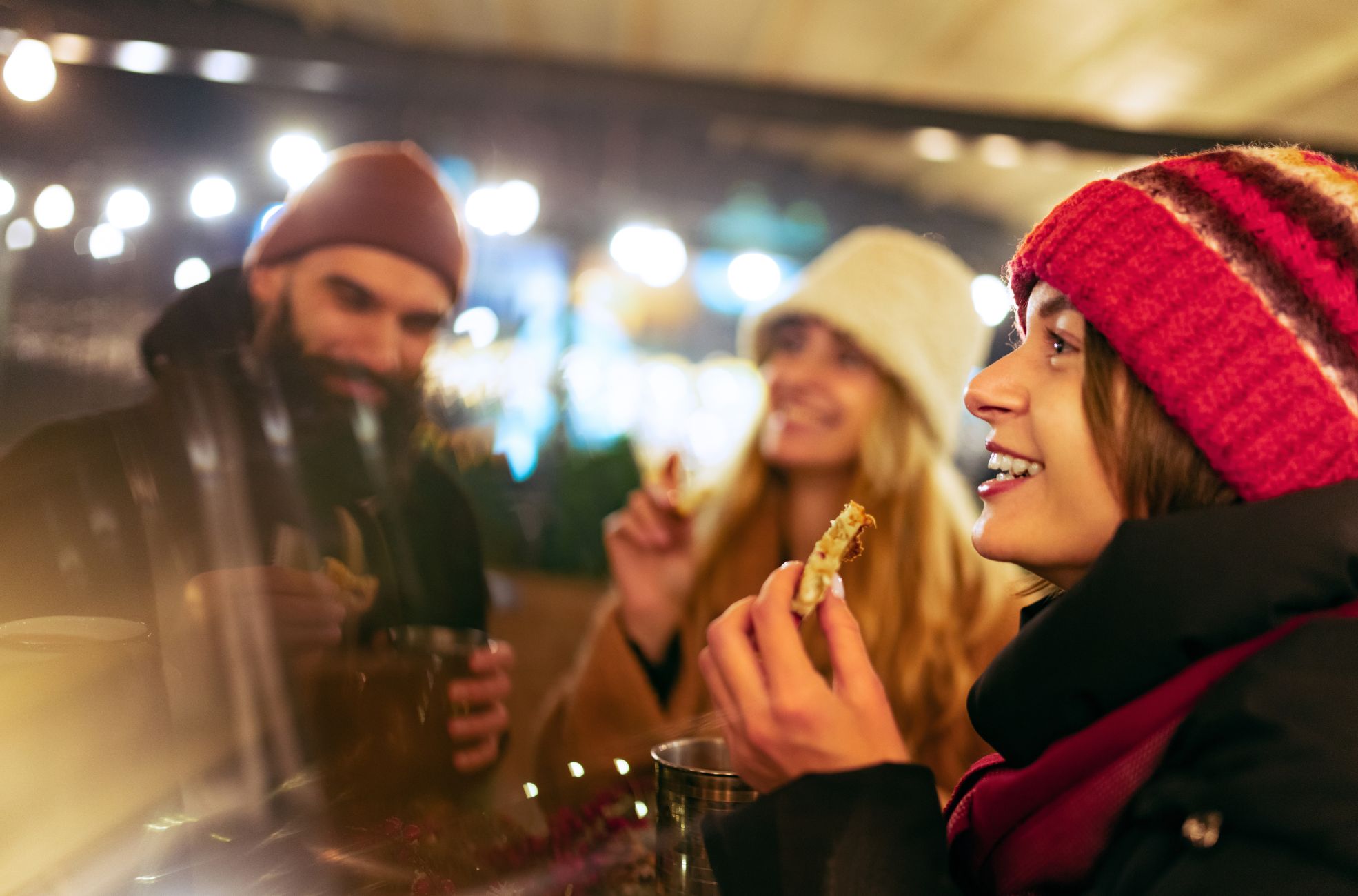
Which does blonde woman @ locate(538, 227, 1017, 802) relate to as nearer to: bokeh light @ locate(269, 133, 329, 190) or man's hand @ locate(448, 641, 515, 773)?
man's hand @ locate(448, 641, 515, 773)

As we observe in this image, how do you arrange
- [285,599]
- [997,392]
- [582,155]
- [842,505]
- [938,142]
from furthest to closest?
1. [582,155]
2. [938,142]
3. [842,505]
4. [285,599]
5. [997,392]

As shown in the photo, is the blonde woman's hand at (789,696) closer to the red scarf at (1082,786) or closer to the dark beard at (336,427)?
the red scarf at (1082,786)

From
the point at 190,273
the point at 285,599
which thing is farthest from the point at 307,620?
the point at 190,273

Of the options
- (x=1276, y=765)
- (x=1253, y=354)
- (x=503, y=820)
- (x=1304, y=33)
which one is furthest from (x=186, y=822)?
(x=1304, y=33)

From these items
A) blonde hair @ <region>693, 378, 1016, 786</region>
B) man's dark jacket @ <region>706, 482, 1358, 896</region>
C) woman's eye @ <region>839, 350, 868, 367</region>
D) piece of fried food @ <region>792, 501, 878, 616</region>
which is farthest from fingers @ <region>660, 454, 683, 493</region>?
man's dark jacket @ <region>706, 482, 1358, 896</region>

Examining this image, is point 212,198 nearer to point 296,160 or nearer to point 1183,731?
point 296,160

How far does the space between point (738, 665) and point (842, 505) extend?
1.02 metres

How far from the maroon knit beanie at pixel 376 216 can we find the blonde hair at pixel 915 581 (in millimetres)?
822

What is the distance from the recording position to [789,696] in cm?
76

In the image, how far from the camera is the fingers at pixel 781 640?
772mm

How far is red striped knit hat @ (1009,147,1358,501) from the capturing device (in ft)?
2.31

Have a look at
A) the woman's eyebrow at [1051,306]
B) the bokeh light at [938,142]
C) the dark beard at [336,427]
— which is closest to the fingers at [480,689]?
the dark beard at [336,427]

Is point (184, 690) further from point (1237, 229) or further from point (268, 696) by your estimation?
point (1237, 229)

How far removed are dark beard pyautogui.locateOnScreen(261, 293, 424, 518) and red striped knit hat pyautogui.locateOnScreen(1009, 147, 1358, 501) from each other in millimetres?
813
